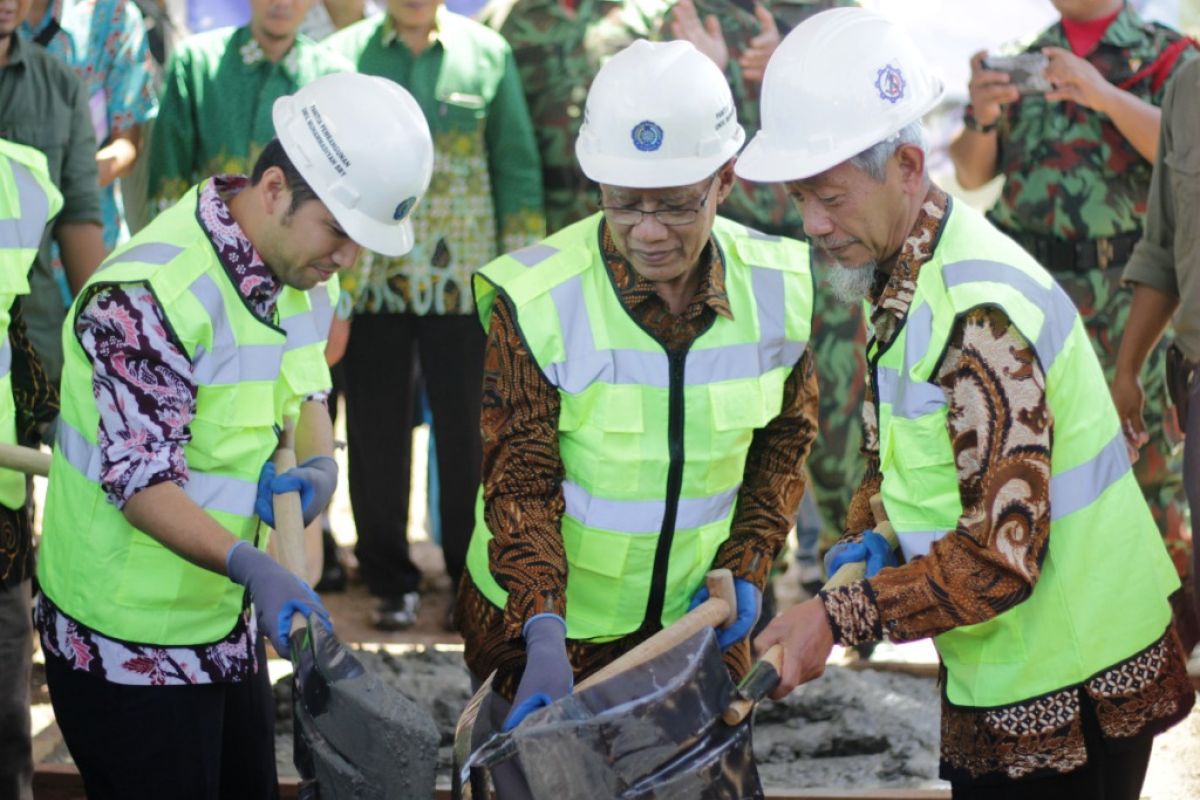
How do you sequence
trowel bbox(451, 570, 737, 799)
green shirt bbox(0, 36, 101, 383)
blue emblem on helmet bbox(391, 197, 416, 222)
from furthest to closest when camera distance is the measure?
green shirt bbox(0, 36, 101, 383) → blue emblem on helmet bbox(391, 197, 416, 222) → trowel bbox(451, 570, 737, 799)

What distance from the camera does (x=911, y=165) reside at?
2.92 m

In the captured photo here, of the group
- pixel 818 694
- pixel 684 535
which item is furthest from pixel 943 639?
pixel 818 694

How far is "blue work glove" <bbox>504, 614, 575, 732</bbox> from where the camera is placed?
285 cm

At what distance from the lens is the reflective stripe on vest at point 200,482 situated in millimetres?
3262

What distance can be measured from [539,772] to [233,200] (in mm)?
1416

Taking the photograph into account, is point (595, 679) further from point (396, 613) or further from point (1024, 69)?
point (1024, 69)

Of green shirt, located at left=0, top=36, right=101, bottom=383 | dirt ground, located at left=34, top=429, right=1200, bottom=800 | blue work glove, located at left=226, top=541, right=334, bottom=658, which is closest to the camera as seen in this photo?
blue work glove, located at left=226, top=541, right=334, bottom=658

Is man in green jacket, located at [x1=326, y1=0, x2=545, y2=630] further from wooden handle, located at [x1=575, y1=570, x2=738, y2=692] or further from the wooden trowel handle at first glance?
wooden handle, located at [x1=575, y1=570, x2=738, y2=692]

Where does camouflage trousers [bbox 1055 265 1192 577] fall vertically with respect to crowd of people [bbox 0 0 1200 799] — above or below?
below

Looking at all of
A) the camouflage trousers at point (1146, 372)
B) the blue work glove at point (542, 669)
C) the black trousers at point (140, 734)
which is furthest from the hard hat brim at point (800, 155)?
the camouflage trousers at point (1146, 372)

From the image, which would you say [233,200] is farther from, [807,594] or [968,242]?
[807,594]

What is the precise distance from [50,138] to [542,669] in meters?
2.76

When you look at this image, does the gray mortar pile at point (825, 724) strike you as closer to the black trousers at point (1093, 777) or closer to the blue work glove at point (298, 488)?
the blue work glove at point (298, 488)

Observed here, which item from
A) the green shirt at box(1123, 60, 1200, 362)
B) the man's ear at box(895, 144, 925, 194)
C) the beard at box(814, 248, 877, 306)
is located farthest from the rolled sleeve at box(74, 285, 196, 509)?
the green shirt at box(1123, 60, 1200, 362)
